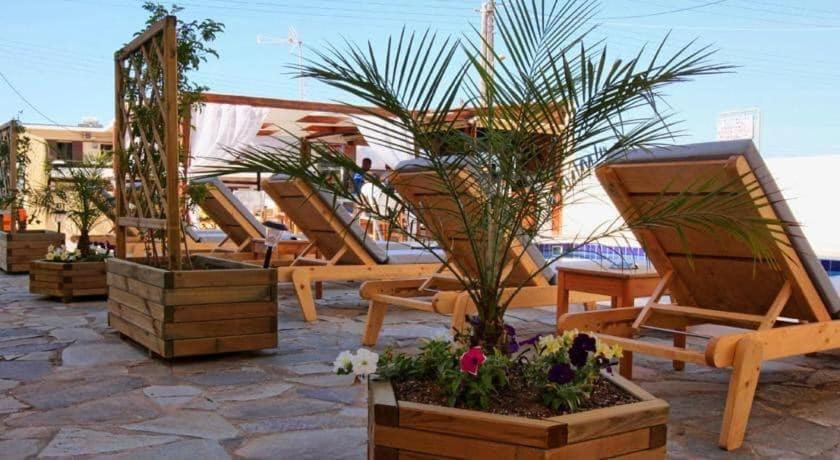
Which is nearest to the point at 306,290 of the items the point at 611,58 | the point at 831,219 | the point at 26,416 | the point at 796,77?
the point at 26,416

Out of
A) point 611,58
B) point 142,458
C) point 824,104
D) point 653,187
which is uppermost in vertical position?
point 824,104

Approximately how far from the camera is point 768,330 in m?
3.05

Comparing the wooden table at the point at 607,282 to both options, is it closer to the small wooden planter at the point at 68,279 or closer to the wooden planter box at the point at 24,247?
the small wooden planter at the point at 68,279

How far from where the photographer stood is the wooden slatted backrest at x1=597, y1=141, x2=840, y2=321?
9.80ft

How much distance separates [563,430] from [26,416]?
2.16 m

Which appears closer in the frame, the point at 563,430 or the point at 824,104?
the point at 563,430

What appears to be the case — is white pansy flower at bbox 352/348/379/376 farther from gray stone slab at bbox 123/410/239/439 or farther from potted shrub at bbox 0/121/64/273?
potted shrub at bbox 0/121/64/273

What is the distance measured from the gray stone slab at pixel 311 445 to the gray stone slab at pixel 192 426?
0.16 meters

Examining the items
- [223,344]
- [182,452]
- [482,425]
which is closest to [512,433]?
[482,425]

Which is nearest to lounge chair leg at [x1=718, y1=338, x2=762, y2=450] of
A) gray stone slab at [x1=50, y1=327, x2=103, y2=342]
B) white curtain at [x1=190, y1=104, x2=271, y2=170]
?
gray stone slab at [x1=50, y1=327, x2=103, y2=342]

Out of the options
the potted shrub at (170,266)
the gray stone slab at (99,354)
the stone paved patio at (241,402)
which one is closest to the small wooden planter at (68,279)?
the stone paved patio at (241,402)

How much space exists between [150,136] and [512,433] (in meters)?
3.63

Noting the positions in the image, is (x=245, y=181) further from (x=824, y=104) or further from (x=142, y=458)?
(x=824, y=104)

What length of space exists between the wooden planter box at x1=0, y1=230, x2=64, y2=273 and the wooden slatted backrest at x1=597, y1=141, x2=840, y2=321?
726 cm
